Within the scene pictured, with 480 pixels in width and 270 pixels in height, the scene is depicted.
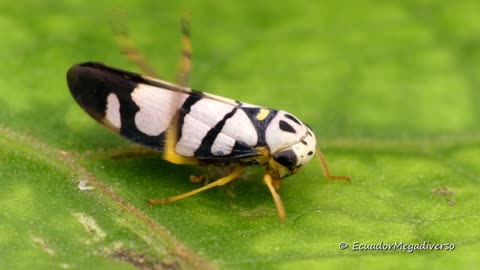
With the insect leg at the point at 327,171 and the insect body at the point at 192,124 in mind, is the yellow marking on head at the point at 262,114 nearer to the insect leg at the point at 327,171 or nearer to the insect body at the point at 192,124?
the insect body at the point at 192,124

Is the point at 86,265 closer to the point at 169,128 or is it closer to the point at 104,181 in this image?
the point at 104,181

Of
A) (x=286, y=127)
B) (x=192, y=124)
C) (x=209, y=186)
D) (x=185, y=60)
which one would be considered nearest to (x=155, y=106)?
(x=192, y=124)

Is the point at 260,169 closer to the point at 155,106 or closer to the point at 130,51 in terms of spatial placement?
the point at 155,106

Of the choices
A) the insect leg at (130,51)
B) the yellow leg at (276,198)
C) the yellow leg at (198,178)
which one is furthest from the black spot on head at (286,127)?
the insect leg at (130,51)

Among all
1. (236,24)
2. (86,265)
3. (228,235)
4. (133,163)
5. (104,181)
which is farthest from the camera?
(236,24)

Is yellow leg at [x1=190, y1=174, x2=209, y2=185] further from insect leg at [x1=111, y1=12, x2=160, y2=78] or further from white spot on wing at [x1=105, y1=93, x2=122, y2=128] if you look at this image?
insect leg at [x1=111, y1=12, x2=160, y2=78]

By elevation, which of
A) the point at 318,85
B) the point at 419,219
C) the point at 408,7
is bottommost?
the point at 419,219

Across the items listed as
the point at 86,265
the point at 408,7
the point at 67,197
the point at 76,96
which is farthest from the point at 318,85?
the point at 86,265
